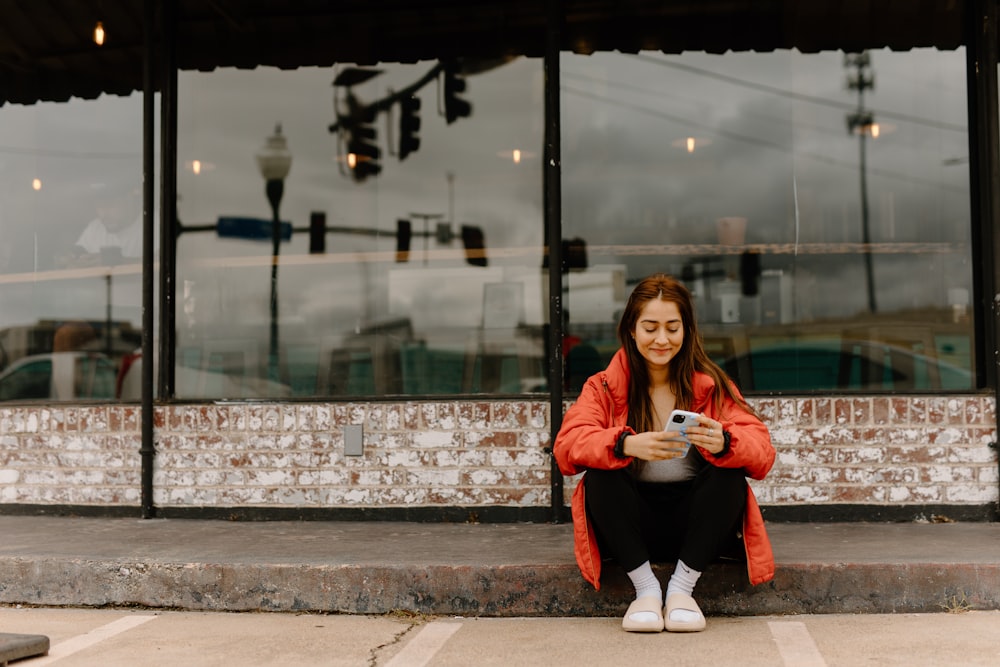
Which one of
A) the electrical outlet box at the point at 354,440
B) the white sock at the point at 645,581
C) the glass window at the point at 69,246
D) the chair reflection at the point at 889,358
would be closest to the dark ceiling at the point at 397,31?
the glass window at the point at 69,246

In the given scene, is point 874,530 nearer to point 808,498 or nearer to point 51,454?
point 808,498

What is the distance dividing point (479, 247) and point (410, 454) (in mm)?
1421

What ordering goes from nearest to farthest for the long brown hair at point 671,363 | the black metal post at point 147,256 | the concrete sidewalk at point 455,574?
the long brown hair at point 671,363
the concrete sidewalk at point 455,574
the black metal post at point 147,256

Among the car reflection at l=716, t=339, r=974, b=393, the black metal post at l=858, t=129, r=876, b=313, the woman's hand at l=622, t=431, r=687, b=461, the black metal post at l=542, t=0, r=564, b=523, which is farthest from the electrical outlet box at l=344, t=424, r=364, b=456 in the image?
the black metal post at l=858, t=129, r=876, b=313

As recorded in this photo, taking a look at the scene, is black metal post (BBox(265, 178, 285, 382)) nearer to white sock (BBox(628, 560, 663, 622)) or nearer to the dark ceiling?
→ the dark ceiling

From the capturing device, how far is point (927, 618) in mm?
4402

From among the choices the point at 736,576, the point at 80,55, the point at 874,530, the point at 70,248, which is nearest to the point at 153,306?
the point at 70,248

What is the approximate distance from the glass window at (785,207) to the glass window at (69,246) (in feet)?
9.99

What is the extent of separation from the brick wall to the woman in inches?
72.4

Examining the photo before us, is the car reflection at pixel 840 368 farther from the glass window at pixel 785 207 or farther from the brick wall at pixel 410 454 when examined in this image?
the brick wall at pixel 410 454

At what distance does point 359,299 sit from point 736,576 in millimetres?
3247

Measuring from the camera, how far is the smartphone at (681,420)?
3912mm

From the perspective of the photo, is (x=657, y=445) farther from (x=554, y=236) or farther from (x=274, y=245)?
(x=274, y=245)

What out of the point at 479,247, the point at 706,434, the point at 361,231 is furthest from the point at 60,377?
the point at 706,434
